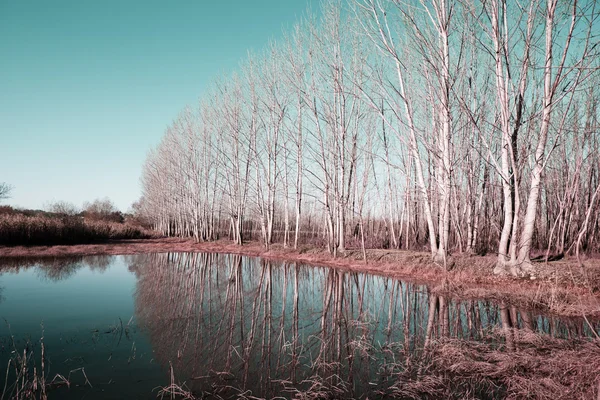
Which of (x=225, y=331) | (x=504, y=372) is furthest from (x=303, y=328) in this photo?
(x=504, y=372)

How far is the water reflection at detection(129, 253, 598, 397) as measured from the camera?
3.71 meters

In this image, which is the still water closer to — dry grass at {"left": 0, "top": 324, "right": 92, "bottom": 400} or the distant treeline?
dry grass at {"left": 0, "top": 324, "right": 92, "bottom": 400}

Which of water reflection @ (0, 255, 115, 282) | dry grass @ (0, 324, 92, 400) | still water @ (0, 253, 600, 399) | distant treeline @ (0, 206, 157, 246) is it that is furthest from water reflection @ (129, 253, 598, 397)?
distant treeline @ (0, 206, 157, 246)

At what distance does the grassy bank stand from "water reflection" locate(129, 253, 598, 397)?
1311cm

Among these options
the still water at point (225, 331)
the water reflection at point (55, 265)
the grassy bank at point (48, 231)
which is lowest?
the still water at point (225, 331)

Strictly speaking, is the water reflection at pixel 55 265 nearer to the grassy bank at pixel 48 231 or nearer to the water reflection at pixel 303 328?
the water reflection at pixel 303 328

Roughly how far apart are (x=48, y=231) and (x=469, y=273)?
21702 millimetres

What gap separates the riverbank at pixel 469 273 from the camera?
22.2ft

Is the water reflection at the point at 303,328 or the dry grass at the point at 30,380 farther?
the water reflection at the point at 303,328

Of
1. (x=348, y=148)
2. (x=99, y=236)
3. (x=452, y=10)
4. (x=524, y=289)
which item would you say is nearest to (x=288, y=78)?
(x=348, y=148)

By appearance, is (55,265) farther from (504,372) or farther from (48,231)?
(504,372)

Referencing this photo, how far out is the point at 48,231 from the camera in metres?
19.1

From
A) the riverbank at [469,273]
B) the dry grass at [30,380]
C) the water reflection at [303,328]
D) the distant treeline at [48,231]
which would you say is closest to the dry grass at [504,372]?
the water reflection at [303,328]

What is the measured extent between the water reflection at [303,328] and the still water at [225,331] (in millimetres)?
22
